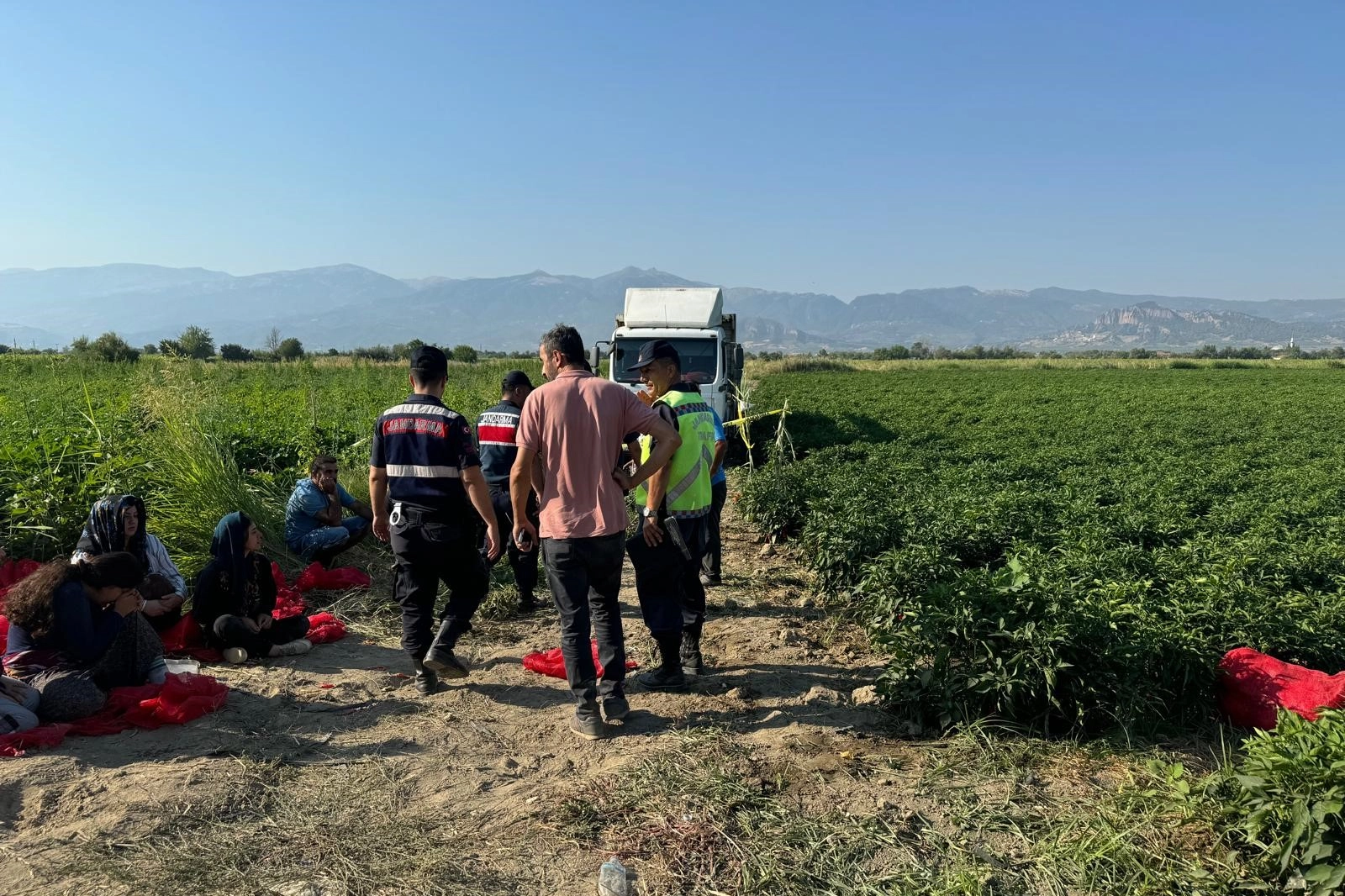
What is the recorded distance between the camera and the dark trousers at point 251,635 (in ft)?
16.8

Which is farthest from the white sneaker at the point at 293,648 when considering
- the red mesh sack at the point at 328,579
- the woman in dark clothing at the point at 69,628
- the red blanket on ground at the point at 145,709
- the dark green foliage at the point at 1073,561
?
the dark green foliage at the point at 1073,561

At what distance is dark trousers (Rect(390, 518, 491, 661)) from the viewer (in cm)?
451

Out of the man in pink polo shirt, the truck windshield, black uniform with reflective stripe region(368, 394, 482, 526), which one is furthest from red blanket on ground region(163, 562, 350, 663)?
the truck windshield

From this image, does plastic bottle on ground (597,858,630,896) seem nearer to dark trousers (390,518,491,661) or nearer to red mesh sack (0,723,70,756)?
dark trousers (390,518,491,661)

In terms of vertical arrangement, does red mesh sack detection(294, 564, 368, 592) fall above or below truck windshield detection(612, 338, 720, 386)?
below

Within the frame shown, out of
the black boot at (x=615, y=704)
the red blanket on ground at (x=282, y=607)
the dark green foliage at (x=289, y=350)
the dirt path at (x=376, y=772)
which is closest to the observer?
the dirt path at (x=376, y=772)

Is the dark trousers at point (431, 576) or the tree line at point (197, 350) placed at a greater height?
the tree line at point (197, 350)

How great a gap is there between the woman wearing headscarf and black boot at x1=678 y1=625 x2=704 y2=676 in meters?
3.34

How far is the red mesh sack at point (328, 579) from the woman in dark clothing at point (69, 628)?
2.27m

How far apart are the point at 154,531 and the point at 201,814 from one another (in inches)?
159

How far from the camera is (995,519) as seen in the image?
6.61m

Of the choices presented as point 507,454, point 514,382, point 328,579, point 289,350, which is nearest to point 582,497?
point 507,454

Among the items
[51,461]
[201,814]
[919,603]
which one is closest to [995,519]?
[919,603]

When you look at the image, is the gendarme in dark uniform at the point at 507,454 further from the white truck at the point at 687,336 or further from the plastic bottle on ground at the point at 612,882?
the white truck at the point at 687,336
